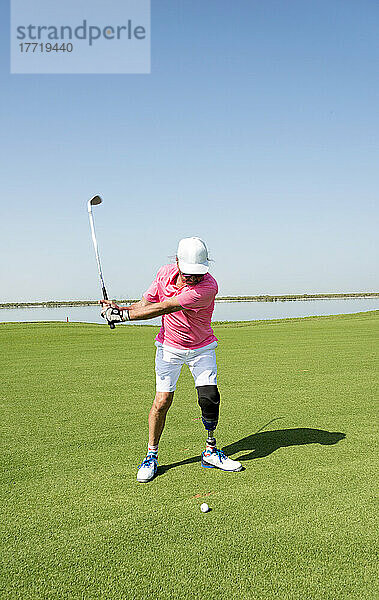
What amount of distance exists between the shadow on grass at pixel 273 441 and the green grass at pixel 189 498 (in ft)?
0.07

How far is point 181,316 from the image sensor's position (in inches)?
194

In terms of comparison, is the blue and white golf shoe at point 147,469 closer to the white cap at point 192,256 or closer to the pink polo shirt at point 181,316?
the pink polo shirt at point 181,316

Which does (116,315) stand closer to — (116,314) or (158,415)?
(116,314)

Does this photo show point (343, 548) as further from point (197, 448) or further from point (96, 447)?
point (96, 447)

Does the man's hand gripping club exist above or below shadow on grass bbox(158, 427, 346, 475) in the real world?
above

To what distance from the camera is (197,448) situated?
542 cm

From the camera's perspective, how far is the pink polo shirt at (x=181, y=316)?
4844mm

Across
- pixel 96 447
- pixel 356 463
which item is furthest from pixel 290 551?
pixel 96 447

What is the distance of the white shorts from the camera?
4973mm

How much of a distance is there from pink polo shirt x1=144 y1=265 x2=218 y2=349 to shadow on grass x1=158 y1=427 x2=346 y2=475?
3.73ft

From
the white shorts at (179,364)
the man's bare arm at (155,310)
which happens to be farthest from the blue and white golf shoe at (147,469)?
the man's bare arm at (155,310)

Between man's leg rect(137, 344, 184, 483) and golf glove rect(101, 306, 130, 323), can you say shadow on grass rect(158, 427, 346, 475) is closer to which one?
man's leg rect(137, 344, 184, 483)

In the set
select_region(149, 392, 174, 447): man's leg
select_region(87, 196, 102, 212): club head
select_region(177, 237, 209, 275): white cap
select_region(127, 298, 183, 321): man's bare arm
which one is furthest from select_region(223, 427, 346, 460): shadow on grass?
select_region(87, 196, 102, 212): club head

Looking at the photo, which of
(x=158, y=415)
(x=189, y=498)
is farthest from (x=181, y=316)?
(x=189, y=498)
